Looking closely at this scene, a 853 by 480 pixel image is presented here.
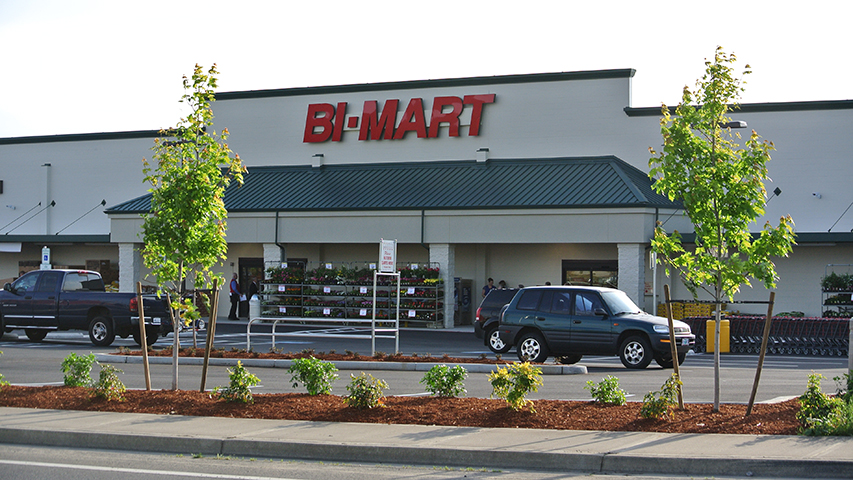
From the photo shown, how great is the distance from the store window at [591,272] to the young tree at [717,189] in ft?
68.3

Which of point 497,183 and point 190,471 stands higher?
point 497,183

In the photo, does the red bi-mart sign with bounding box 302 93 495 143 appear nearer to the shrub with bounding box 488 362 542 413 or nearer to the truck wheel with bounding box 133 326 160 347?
the truck wheel with bounding box 133 326 160 347

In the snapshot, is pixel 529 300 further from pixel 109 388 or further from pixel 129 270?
pixel 129 270

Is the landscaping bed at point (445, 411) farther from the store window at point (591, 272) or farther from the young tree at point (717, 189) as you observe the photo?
the store window at point (591, 272)

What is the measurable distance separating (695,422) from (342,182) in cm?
2747

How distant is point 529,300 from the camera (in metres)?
19.3

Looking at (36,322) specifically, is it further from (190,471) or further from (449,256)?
(190,471)

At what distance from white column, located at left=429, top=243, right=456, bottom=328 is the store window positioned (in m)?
4.31

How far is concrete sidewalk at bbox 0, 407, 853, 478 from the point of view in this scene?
822 cm

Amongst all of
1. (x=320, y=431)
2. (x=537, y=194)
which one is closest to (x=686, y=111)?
(x=320, y=431)

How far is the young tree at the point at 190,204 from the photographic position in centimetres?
1198

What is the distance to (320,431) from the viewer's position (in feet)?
32.0

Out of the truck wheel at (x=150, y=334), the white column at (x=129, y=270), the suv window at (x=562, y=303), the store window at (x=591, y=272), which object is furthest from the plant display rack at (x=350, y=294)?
the suv window at (x=562, y=303)

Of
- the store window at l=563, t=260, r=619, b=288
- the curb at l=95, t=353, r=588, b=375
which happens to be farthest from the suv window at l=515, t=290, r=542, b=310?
the store window at l=563, t=260, r=619, b=288
